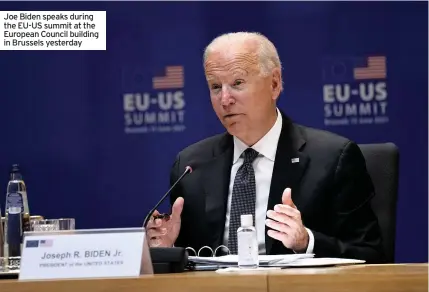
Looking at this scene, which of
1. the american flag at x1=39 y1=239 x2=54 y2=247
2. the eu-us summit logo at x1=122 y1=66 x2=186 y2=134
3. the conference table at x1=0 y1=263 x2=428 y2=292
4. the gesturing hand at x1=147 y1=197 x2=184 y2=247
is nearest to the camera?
the conference table at x1=0 y1=263 x2=428 y2=292

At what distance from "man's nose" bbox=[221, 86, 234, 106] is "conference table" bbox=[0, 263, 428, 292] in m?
1.30

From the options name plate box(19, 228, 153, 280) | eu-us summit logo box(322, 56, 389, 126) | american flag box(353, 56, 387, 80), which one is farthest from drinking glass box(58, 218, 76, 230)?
american flag box(353, 56, 387, 80)

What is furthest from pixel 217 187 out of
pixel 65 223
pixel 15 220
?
pixel 15 220

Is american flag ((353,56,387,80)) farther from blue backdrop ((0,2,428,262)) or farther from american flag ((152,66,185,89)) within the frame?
american flag ((152,66,185,89))

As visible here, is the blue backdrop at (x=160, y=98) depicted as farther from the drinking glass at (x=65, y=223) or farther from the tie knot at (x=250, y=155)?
the drinking glass at (x=65, y=223)

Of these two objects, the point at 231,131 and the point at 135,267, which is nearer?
the point at 135,267

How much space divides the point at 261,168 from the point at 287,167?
99 mm

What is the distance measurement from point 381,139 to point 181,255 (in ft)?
8.51

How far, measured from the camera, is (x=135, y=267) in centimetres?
196

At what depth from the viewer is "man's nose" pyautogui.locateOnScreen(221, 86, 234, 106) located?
10.4 ft

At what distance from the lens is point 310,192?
10.1ft

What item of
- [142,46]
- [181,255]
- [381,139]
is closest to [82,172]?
[142,46]

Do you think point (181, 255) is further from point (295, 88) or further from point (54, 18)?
point (295, 88)

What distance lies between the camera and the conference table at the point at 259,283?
1.87 meters
